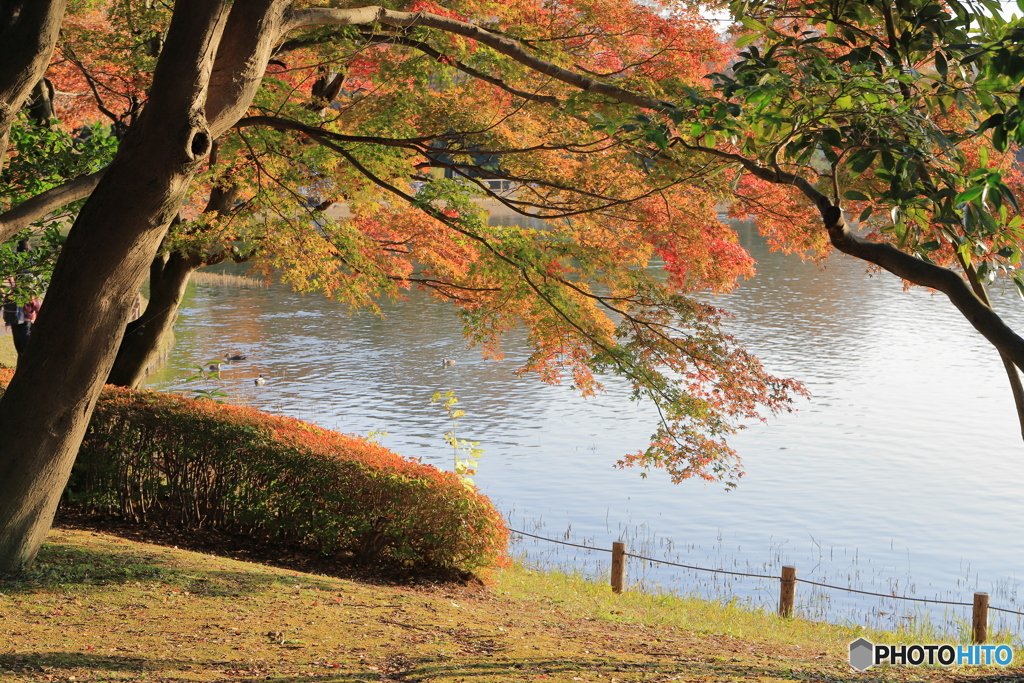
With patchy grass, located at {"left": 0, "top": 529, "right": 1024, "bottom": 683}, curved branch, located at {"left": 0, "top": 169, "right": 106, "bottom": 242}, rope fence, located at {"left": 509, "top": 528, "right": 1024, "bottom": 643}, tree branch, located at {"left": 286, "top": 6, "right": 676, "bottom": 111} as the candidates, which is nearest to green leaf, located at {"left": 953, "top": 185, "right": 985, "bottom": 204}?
tree branch, located at {"left": 286, "top": 6, "right": 676, "bottom": 111}

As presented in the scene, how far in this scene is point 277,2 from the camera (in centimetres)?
560

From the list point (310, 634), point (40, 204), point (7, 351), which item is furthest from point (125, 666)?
point (7, 351)

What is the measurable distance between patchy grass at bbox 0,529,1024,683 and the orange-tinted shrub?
61cm

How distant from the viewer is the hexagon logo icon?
6.55 meters

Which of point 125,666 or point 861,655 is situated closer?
point 125,666

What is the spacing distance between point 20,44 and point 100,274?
1.56 meters

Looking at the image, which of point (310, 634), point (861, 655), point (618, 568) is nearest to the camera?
point (310, 634)

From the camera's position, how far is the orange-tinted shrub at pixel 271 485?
8.32 meters

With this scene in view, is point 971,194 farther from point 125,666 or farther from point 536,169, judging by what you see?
point 536,169

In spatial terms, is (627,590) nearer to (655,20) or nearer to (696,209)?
(696,209)

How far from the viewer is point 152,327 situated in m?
11.0

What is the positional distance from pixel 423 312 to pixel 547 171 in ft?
86.5

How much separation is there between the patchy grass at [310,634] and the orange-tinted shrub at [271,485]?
612mm

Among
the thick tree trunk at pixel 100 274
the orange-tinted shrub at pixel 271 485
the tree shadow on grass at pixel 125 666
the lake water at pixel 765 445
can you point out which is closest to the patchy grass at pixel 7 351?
the lake water at pixel 765 445
